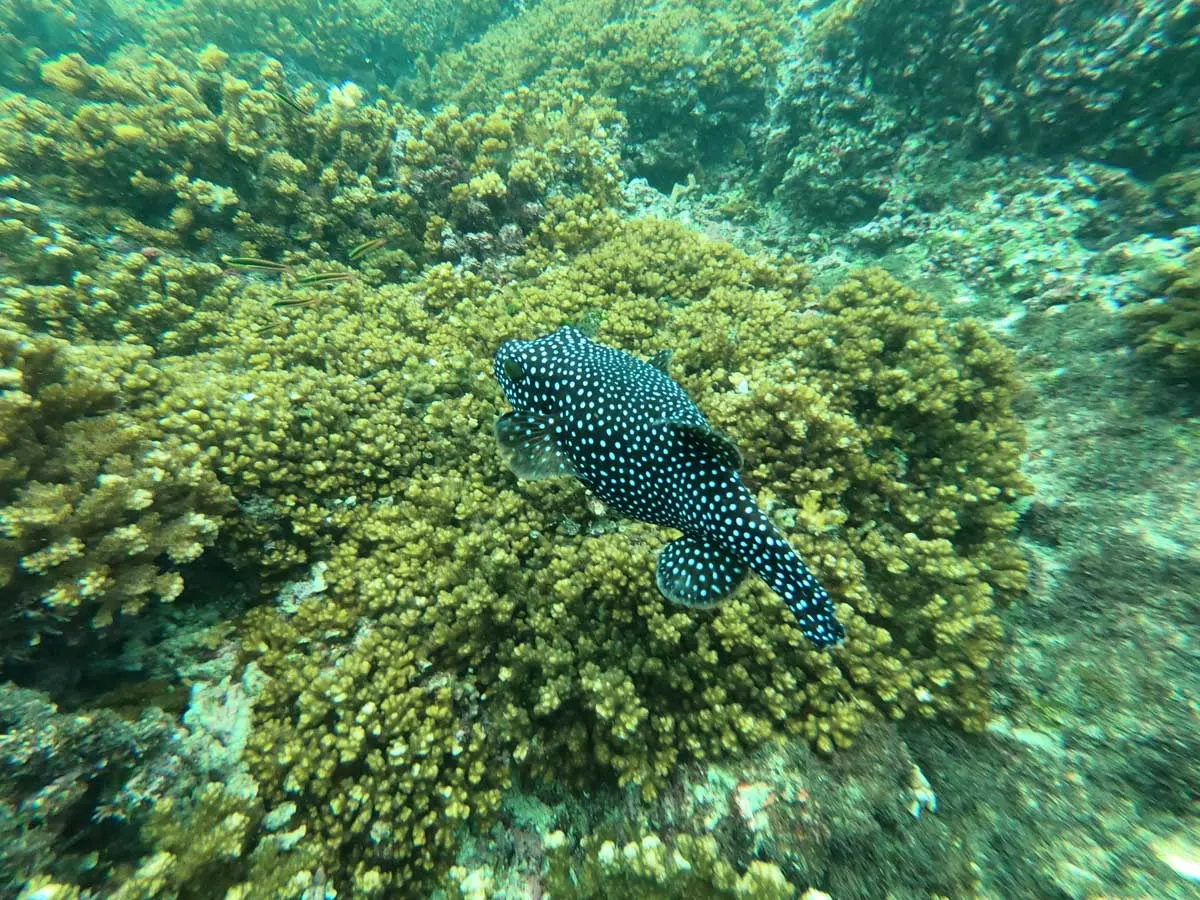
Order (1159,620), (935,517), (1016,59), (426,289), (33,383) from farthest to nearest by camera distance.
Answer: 1. (1016,59)
2. (426,289)
3. (935,517)
4. (33,383)
5. (1159,620)

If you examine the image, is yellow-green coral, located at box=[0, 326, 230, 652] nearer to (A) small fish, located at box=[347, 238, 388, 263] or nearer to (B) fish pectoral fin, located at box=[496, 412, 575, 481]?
(B) fish pectoral fin, located at box=[496, 412, 575, 481]

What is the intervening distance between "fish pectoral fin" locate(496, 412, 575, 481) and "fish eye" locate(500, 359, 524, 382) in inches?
12.5

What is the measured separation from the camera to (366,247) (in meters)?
8.14

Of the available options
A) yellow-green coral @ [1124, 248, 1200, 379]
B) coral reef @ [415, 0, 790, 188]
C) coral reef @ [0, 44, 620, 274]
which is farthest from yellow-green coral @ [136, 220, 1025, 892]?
coral reef @ [415, 0, 790, 188]

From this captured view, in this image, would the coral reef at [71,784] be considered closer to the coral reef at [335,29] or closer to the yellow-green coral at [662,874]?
the yellow-green coral at [662,874]

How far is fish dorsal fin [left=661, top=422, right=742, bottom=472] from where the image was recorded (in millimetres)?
3045

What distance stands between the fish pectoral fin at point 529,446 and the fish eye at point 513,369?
0.32 metres

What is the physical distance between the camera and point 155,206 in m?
8.69

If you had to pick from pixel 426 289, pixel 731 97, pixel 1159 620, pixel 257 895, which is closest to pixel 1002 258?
pixel 1159 620

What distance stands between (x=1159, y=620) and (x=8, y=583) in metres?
8.78

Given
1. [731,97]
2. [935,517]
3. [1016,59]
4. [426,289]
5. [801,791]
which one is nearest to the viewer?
[801,791]

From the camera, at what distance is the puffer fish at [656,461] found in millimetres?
3023

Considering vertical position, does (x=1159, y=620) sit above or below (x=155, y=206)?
below

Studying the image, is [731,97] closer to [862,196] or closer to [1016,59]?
[862,196]
